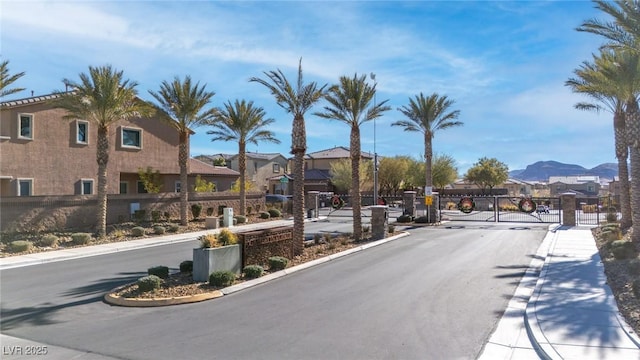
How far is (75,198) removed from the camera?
2548 centimetres

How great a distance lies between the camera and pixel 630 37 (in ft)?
49.6

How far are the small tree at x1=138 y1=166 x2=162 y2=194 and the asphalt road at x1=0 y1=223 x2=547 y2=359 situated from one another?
18.8 metres

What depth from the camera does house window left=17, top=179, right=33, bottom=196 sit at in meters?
27.7

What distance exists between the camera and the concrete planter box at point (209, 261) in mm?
12023

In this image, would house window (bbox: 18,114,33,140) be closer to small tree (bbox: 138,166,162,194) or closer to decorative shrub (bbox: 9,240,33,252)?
small tree (bbox: 138,166,162,194)

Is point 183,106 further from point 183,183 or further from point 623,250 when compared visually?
point 623,250

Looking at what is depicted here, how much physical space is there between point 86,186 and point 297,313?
1055 inches

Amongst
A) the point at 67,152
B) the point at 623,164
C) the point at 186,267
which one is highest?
the point at 67,152

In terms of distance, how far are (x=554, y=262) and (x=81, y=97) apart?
69.5 ft

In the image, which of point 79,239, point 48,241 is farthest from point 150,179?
point 48,241

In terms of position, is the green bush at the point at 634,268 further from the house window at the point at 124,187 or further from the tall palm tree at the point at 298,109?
the house window at the point at 124,187

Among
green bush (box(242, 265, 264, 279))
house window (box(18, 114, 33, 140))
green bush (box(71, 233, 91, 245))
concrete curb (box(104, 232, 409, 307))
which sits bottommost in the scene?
concrete curb (box(104, 232, 409, 307))

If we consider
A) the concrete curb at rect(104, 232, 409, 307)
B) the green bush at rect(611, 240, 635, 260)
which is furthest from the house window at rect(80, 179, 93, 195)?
the green bush at rect(611, 240, 635, 260)

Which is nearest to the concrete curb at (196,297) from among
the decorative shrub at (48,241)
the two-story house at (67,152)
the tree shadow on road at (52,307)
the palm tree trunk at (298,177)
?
the tree shadow on road at (52,307)
